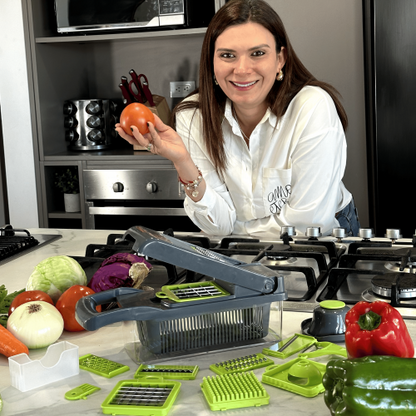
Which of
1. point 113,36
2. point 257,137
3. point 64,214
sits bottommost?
point 64,214

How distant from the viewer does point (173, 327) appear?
2.88ft

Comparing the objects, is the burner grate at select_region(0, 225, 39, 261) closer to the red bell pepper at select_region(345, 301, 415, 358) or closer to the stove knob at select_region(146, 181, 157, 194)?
the red bell pepper at select_region(345, 301, 415, 358)

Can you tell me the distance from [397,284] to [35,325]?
612 millimetres

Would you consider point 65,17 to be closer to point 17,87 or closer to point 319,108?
point 17,87

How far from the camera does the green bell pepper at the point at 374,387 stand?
632 millimetres

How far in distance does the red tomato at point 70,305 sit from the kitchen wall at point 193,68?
1.98m

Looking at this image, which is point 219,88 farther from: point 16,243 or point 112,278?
point 112,278

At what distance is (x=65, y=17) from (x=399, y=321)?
272 cm

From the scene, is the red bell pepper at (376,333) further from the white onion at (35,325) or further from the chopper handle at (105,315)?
the white onion at (35,325)

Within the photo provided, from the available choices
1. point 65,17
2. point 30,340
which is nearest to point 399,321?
point 30,340

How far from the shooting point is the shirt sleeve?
6.25 feet

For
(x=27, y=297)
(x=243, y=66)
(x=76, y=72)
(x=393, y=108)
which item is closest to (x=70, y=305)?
(x=27, y=297)

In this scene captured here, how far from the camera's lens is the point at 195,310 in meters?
0.87

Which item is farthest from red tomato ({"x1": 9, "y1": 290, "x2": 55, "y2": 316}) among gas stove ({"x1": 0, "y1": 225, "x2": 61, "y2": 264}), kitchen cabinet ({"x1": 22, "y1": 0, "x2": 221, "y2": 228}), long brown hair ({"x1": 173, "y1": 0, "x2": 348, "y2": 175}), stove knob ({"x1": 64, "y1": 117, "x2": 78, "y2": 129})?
stove knob ({"x1": 64, "y1": 117, "x2": 78, "y2": 129})
